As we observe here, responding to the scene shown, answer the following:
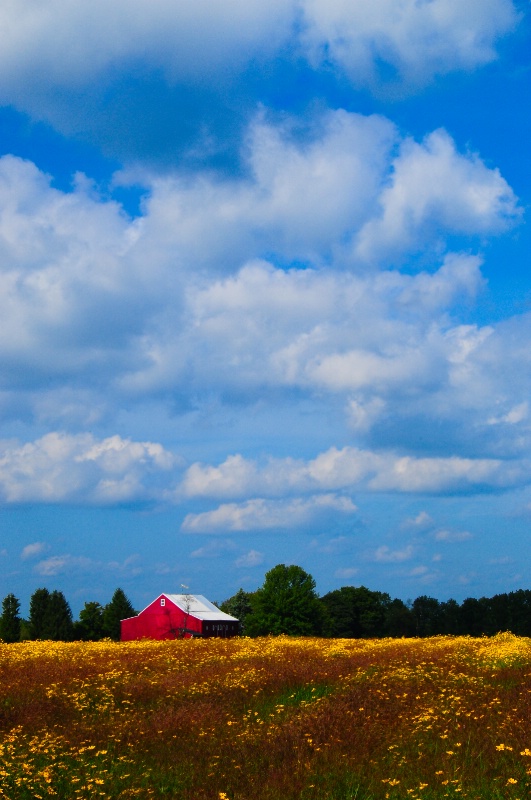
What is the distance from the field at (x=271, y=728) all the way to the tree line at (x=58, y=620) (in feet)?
163

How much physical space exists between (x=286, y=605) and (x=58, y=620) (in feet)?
75.6

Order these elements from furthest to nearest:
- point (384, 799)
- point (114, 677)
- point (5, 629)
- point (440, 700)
Result: point (5, 629), point (114, 677), point (440, 700), point (384, 799)

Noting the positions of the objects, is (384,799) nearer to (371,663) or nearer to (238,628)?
(371,663)

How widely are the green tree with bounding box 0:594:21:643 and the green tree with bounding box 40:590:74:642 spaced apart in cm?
294

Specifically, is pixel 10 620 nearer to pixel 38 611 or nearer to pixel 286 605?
pixel 38 611

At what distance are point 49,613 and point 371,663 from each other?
56.8 meters

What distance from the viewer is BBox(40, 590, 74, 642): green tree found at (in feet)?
235

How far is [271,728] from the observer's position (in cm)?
1534

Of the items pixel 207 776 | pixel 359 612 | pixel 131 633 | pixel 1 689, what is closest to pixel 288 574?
pixel 131 633

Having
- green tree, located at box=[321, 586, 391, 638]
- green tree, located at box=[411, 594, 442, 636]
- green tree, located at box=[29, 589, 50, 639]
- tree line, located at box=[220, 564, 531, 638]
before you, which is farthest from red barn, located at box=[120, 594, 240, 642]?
green tree, located at box=[411, 594, 442, 636]

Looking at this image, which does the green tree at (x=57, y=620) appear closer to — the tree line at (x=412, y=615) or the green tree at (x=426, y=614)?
the tree line at (x=412, y=615)

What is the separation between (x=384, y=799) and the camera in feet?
38.0

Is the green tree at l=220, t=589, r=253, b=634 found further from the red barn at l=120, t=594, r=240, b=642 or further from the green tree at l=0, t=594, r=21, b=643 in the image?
the green tree at l=0, t=594, r=21, b=643

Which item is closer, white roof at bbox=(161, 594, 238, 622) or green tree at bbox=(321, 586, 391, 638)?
white roof at bbox=(161, 594, 238, 622)
